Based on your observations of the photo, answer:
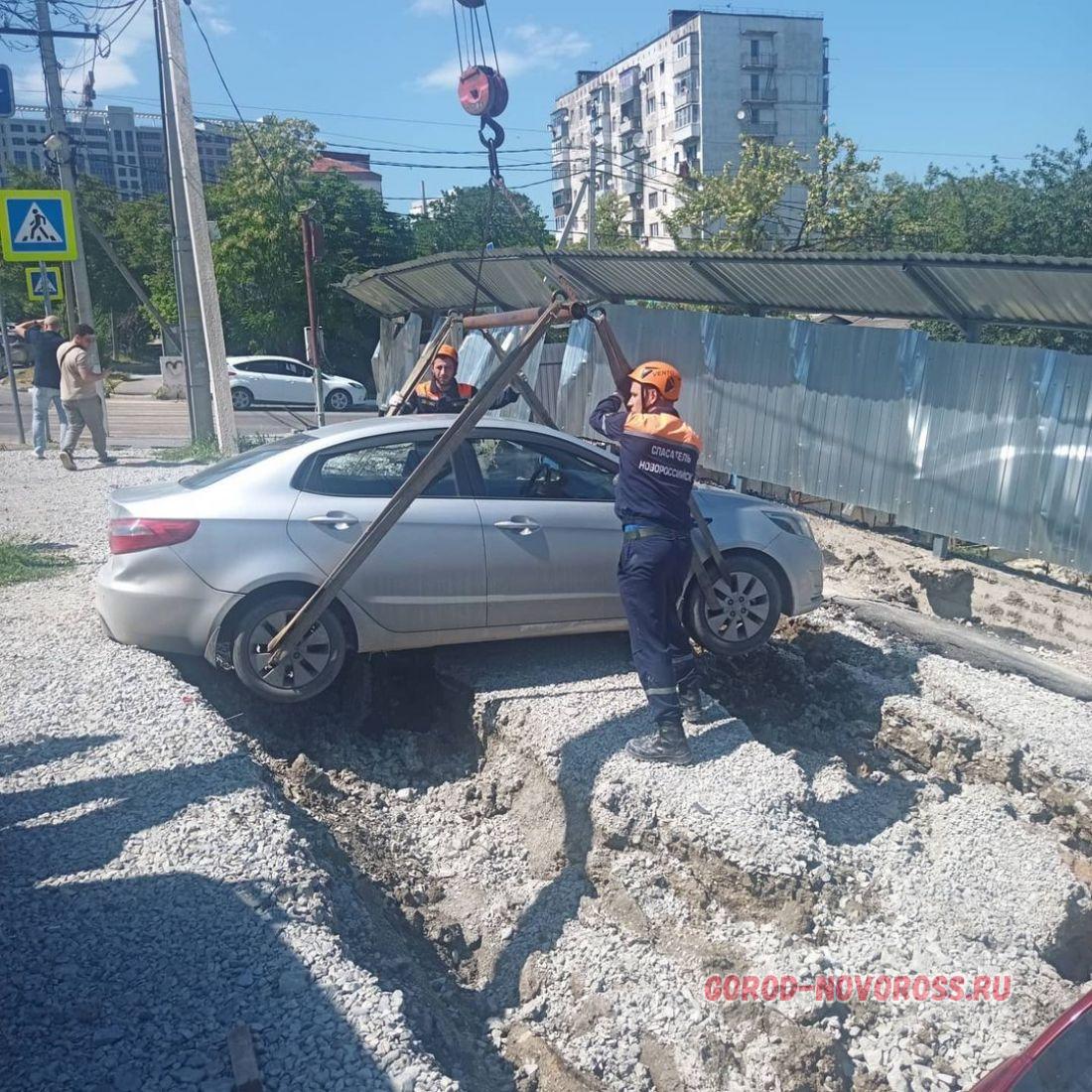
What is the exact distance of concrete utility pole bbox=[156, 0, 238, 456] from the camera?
14.0 m

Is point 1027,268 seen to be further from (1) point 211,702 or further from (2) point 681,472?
(1) point 211,702

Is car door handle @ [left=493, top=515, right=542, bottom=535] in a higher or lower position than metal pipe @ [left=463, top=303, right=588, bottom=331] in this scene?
lower

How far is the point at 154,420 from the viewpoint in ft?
84.4

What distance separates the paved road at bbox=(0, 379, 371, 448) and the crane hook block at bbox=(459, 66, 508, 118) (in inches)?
390

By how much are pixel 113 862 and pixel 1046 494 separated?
7850 mm

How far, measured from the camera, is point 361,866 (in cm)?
500

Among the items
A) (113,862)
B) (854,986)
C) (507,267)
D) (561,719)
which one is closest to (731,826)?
(854,986)

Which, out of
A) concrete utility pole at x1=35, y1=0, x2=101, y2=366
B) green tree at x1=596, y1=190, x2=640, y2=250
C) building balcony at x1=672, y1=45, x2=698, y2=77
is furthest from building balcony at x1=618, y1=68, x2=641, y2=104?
concrete utility pole at x1=35, y1=0, x2=101, y2=366

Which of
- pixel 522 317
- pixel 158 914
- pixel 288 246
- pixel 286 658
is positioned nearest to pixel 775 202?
pixel 288 246

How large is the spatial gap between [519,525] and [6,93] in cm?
1487

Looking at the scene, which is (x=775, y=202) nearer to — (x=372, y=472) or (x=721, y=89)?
(x=372, y=472)

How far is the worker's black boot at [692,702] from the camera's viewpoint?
5.64 meters

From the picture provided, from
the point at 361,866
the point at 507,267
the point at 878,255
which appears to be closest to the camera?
the point at 361,866

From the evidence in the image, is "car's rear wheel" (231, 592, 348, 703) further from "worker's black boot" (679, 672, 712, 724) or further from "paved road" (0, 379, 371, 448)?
"paved road" (0, 379, 371, 448)
